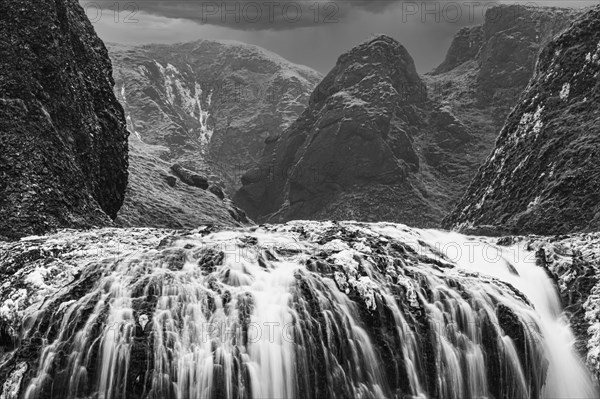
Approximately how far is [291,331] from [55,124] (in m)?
26.5

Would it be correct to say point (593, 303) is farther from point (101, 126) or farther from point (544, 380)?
point (101, 126)

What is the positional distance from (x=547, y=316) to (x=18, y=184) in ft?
97.9

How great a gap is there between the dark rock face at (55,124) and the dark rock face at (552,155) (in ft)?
103

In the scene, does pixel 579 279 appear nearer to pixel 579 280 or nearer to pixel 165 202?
pixel 579 280

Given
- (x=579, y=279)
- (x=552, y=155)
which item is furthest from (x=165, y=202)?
(x=579, y=279)

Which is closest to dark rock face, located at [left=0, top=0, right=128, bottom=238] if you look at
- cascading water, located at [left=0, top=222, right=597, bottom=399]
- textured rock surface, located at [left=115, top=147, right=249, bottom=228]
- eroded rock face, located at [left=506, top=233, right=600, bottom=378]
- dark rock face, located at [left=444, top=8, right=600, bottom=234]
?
cascading water, located at [left=0, top=222, right=597, bottom=399]

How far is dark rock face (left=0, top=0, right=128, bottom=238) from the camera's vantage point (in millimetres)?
40691

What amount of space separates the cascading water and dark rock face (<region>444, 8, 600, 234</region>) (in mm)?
19425

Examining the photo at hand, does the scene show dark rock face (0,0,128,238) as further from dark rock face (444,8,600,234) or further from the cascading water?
dark rock face (444,8,600,234)

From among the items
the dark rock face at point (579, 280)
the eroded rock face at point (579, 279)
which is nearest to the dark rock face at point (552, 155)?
the eroded rock face at point (579, 279)

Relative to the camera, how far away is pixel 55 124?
47.1 m

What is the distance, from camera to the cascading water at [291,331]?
26828 millimetres

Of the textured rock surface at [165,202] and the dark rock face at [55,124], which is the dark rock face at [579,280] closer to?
the dark rock face at [55,124]

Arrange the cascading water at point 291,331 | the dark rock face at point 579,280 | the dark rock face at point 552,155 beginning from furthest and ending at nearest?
the dark rock face at point 552,155, the dark rock face at point 579,280, the cascading water at point 291,331
